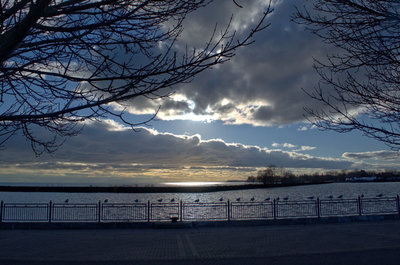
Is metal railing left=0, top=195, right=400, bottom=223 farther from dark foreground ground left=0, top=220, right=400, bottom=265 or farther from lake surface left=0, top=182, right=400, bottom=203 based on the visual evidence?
lake surface left=0, top=182, right=400, bottom=203

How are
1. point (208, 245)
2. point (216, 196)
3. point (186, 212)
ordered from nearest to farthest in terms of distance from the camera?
point (208, 245) → point (186, 212) → point (216, 196)

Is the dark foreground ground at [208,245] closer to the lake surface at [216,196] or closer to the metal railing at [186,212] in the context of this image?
the metal railing at [186,212]

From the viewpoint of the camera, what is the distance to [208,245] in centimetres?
1202

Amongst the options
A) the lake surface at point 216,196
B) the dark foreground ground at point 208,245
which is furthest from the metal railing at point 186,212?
the lake surface at point 216,196

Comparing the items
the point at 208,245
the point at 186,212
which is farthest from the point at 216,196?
the point at 208,245

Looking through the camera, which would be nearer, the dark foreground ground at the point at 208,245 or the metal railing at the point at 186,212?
the dark foreground ground at the point at 208,245

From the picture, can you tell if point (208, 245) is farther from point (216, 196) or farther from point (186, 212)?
point (216, 196)

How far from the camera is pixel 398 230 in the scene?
14609mm

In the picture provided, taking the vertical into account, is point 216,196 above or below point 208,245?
below

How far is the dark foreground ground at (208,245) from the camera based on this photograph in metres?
9.66

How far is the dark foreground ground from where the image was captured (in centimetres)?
966

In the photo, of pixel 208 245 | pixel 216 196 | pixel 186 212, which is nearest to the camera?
pixel 208 245

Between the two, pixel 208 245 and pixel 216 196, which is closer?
pixel 208 245

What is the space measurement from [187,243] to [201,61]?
→ 32.0 ft
